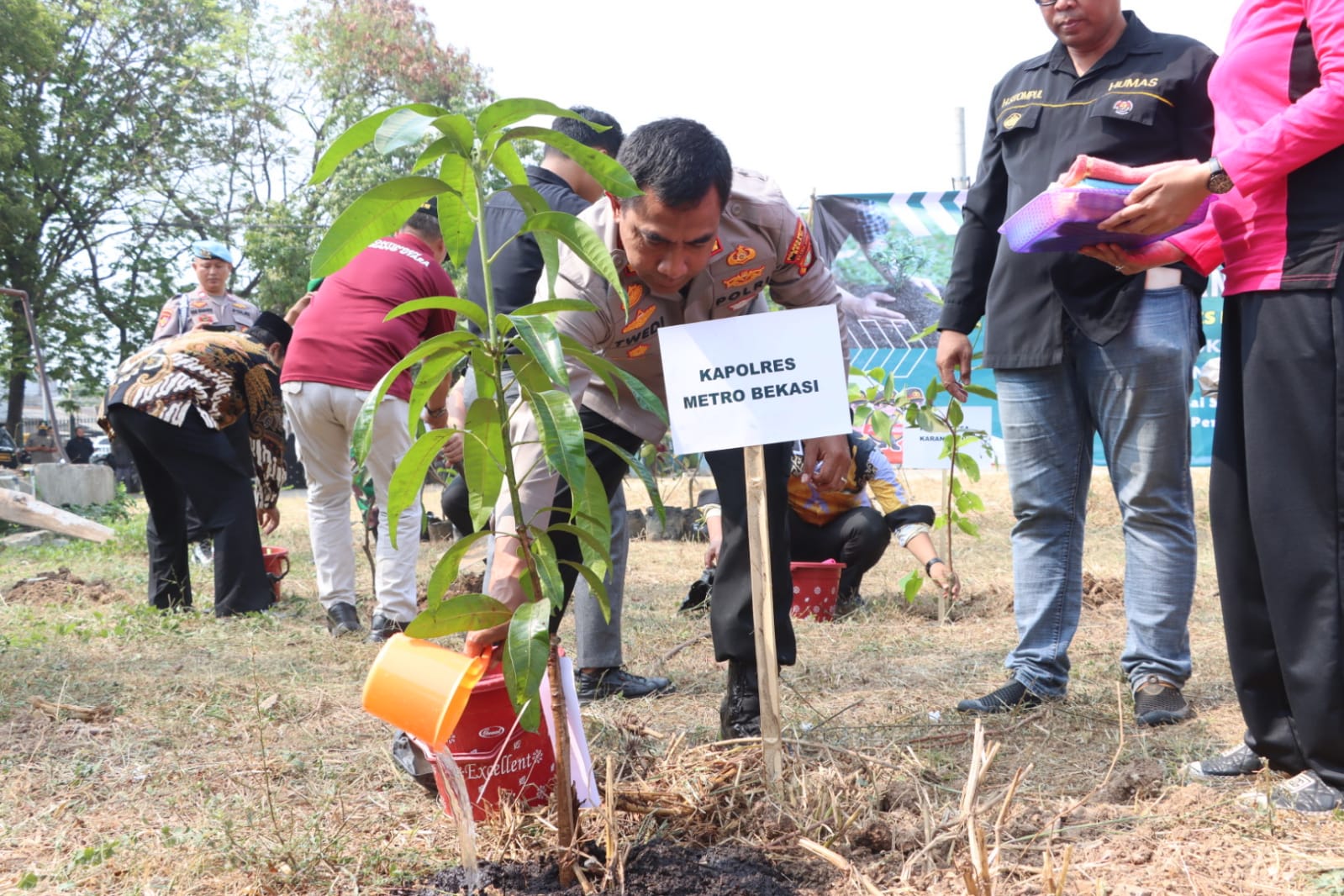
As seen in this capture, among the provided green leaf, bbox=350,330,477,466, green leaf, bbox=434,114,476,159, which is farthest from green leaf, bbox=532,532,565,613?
green leaf, bbox=434,114,476,159

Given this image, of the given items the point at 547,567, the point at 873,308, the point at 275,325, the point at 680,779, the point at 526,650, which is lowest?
the point at 680,779

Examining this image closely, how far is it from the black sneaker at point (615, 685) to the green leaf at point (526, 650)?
182 cm

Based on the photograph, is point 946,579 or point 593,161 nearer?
point 593,161

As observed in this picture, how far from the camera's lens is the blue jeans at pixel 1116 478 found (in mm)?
2795

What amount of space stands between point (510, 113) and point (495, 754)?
3.82 ft

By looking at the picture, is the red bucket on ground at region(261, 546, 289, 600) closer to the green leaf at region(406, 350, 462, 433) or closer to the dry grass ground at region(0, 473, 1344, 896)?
the dry grass ground at region(0, 473, 1344, 896)

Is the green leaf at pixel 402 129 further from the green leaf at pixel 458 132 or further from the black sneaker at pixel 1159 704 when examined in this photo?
the black sneaker at pixel 1159 704

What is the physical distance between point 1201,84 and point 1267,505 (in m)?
1.27

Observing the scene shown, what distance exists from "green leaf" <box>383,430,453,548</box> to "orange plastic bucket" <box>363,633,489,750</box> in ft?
1.08

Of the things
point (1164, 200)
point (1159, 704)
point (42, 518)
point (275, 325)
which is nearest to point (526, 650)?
point (1164, 200)

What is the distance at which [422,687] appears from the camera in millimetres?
1896

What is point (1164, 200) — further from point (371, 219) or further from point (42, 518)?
point (42, 518)

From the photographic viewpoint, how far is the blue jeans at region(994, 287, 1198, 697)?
2.79 metres

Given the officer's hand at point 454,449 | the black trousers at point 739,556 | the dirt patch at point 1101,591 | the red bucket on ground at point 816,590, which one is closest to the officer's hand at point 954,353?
the black trousers at point 739,556
